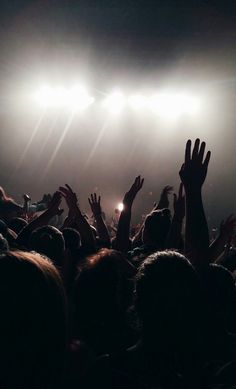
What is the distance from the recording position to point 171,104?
15.6 metres

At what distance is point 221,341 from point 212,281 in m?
0.34

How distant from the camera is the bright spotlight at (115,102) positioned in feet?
52.8

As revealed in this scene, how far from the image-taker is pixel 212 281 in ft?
5.91

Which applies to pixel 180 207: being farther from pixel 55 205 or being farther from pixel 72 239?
pixel 55 205

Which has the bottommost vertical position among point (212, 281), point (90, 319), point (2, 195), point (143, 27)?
point (2, 195)

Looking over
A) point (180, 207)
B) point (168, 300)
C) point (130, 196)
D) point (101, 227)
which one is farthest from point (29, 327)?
point (101, 227)

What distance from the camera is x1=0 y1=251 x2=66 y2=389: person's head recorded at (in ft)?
2.62

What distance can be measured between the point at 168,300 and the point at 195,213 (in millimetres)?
949

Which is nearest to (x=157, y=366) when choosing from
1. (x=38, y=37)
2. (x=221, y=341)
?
(x=221, y=341)

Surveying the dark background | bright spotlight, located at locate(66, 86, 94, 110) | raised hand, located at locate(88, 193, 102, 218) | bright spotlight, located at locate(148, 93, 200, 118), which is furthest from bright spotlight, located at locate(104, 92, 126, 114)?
raised hand, located at locate(88, 193, 102, 218)

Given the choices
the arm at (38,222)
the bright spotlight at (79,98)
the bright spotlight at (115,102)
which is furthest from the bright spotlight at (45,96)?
the arm at (38,222)

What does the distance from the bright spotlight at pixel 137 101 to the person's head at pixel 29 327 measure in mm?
15420

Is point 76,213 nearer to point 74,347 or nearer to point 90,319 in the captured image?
point 90,319

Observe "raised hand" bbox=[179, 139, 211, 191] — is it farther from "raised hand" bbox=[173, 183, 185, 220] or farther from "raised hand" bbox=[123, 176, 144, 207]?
"raised hand" bbox=[123, 176, 144, 207]
